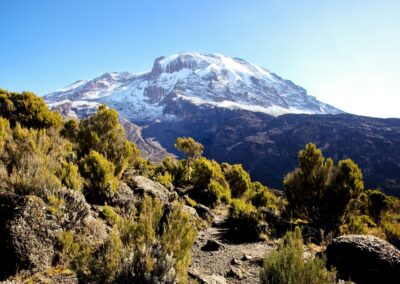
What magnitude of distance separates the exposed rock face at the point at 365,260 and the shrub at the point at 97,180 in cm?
616

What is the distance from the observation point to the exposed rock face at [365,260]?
18.4 ft

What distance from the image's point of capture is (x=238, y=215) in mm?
10000

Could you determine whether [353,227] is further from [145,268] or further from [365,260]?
[145,268]

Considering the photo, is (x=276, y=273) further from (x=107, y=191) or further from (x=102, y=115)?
(x=102, y=115)

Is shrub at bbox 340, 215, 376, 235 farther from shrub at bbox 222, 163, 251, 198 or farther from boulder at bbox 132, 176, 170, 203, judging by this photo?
shrub at bbox 222, 163, 251, 198

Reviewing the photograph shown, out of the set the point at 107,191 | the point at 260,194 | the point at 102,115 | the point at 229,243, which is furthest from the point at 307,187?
the point at 102,115

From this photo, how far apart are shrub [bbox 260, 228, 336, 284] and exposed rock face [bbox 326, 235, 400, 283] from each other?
6.82 feet

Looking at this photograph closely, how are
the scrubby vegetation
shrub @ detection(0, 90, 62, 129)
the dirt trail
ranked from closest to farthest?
the scrubby vegetation, the dirt trail, shrub @ detection(0, 90, 62, 129)

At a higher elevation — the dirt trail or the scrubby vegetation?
the scrubby vegetation

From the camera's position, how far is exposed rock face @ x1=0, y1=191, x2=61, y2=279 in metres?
4.46

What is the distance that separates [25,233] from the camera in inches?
182

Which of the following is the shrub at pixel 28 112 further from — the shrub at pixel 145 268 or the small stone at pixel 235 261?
A: the shrub at pixel 145 268

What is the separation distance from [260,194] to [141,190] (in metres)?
8.69

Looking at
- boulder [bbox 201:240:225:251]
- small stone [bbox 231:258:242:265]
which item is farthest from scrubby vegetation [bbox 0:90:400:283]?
small stone [bbox 231:258:242:265]
